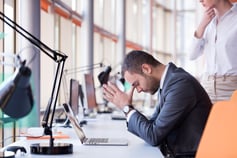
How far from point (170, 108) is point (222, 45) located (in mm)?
977

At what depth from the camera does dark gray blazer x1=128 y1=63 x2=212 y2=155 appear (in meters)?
2.31

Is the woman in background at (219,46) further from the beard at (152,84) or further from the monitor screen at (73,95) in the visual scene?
the monitor screen at (73,95)

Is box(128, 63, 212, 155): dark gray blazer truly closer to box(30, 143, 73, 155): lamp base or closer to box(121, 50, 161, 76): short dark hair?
box(121, 50, 161, 76): short dark hair

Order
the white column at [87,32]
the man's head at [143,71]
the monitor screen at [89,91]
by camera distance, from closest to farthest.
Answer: the man's head at [143,71], the monitor screen at [89,91], the white column at [87,32]

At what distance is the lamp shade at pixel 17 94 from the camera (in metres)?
1.52

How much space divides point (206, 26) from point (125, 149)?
130 centimetres

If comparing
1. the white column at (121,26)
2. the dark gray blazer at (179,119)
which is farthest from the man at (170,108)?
the white column at (121,26)

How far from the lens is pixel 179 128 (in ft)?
7.72

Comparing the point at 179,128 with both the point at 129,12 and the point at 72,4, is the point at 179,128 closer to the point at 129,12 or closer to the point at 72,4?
the point at 72,4

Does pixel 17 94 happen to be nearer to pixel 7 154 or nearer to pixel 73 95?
pixel 7 154

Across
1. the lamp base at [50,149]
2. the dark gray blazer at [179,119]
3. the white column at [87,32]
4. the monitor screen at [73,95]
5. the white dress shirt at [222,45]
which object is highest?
the white column at [87,32]

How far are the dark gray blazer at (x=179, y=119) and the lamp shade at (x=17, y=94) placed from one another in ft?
2.99

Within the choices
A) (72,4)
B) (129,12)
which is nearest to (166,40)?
(129,12)

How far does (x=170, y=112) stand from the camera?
7.60 feet
